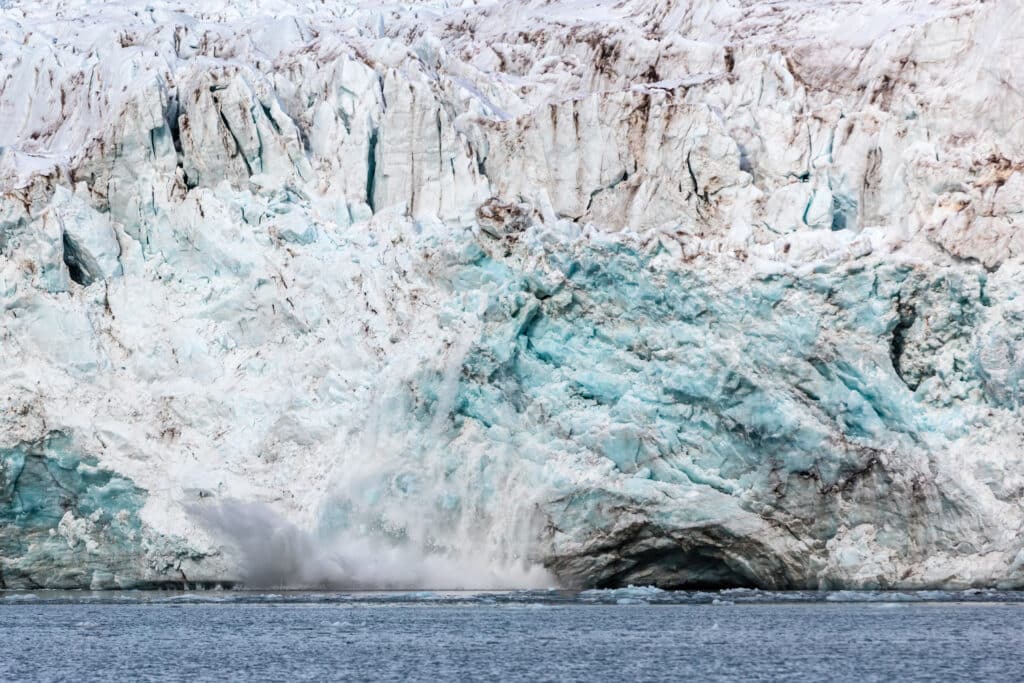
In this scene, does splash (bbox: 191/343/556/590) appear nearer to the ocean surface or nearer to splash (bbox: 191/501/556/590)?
splash (bbox: 191/501/556/590)

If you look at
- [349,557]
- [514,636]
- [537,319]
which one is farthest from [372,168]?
[514,636]

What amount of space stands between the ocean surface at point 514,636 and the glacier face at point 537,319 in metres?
0.68

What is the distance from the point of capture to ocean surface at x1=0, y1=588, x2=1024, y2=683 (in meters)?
20.7

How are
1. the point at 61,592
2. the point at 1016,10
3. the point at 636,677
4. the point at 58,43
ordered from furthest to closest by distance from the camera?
the point at 58,43, the point at 61,592, the point at 1016,10, the point at 636,677

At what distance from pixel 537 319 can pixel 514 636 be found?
7.23 meters

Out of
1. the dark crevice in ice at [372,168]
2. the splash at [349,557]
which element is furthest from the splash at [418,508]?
the dark crevice in ice at [372,168]

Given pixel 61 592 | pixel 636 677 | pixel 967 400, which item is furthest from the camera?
pixel 61 592

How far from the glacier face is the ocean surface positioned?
68cm

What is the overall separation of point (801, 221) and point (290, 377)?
31.2ft

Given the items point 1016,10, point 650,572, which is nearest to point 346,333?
point 650,572

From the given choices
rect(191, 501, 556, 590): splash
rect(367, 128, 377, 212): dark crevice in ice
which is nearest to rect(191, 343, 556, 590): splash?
rect(191, 501, 556, 590): splash

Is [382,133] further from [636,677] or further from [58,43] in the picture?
[636,677]

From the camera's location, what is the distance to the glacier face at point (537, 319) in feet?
93.7

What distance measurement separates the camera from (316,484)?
30031mm
